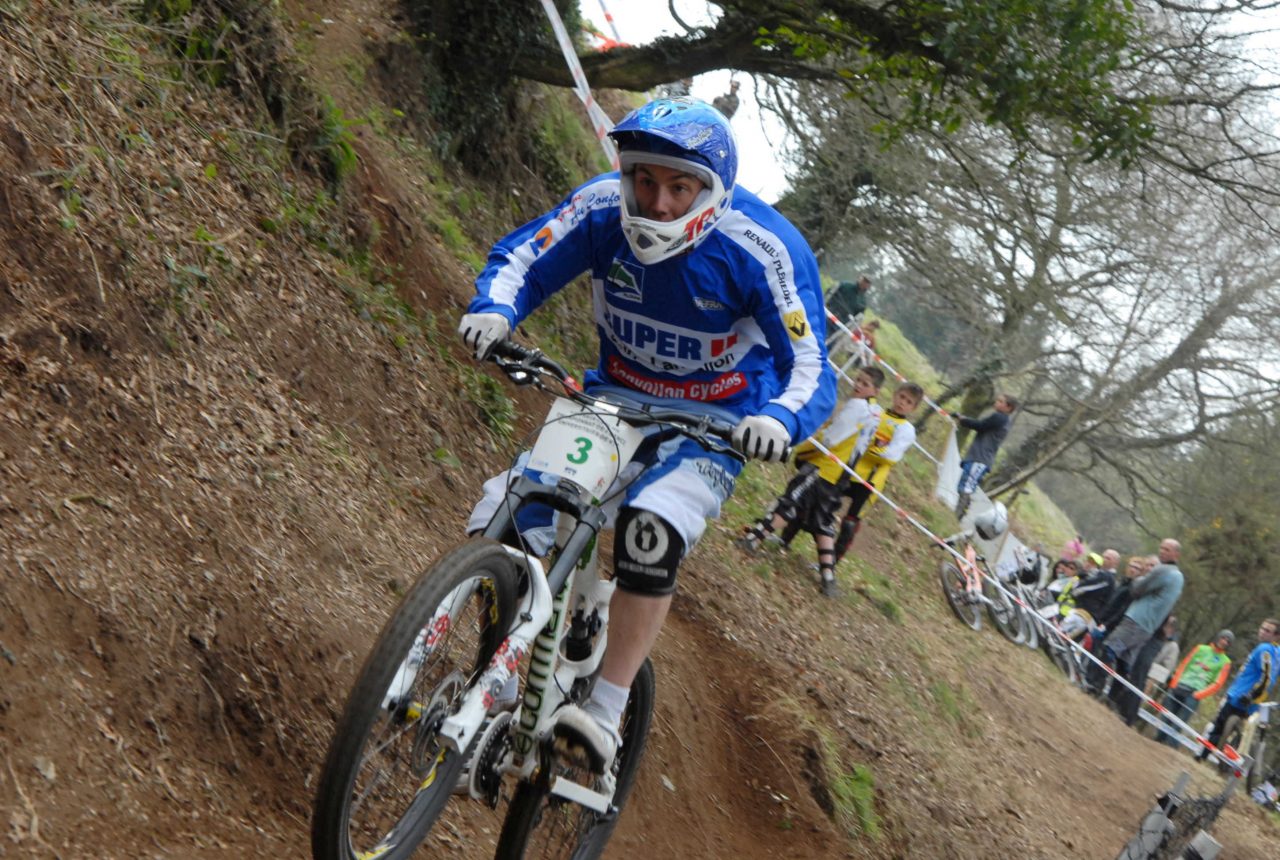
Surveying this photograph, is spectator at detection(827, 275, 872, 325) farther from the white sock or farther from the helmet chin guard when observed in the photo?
the white sock

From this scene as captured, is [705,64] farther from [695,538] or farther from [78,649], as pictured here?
[78,649]

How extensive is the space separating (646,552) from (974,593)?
41.6ft

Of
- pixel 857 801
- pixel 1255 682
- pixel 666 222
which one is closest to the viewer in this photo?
pixel 666 222

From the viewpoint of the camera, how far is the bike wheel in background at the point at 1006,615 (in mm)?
16484

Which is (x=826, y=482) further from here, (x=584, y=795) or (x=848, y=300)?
(x=848, y=300)

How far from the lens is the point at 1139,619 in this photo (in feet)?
54.1

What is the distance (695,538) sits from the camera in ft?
13.8

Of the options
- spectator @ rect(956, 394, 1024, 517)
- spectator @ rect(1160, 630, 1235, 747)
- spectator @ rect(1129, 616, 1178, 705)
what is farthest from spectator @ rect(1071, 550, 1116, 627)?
spectator @ rect(956, 394, 1024, 517)

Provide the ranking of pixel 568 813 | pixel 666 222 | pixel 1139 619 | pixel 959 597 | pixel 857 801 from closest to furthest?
pixel 666 222
pixel 568 813
pixel 857 801
pixel 959 597
pixel 1139 619

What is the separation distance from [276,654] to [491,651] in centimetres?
101

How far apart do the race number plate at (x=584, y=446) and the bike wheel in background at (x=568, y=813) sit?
37.5 inches

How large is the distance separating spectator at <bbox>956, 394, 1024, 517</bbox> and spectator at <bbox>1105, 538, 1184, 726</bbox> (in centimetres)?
269

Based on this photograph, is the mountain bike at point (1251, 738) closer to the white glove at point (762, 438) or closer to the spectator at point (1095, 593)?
the spectator at point (1095, 593)

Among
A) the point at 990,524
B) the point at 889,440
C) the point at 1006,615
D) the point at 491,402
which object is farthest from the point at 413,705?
the point at 990,524
